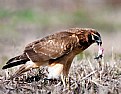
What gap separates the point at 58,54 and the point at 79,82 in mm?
495

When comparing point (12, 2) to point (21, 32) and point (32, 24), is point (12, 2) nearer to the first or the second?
point (32, 24)

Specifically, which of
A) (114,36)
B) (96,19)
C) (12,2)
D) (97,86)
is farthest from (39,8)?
(97,86)

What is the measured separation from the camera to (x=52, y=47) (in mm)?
10055

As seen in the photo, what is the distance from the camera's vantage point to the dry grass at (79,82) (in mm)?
9438

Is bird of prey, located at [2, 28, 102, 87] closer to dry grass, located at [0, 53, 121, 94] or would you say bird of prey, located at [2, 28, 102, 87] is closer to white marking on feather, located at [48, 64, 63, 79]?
white marking on feather, located at [48, 64, 63, 79]

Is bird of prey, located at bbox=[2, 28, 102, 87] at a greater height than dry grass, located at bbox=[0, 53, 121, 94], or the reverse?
bird of prey, located at bbox=[2, 28, 102, 87]

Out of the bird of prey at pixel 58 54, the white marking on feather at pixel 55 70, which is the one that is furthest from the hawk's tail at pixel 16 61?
the white marking on feather at pixel 55 70

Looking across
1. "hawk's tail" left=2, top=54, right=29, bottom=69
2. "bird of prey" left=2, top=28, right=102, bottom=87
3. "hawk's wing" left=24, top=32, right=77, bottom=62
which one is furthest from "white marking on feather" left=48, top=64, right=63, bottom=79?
"hawk's tail" left=2, top=54, right=29, bottom=69

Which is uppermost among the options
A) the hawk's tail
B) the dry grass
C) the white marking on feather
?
the hawk's tail

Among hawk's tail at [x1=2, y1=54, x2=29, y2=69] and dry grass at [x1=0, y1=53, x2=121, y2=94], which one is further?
hawk's tail at [x1=2, y1=54, x2=29, y2=69]

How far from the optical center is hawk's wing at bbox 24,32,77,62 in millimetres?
9910

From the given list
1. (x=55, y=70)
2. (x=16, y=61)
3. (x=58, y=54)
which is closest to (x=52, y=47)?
(x=58, y=54)

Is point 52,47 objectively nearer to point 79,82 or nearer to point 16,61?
point 16,61

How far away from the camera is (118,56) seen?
11.4 m
